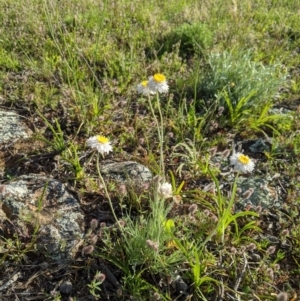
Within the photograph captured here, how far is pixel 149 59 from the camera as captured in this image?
3.72 metres

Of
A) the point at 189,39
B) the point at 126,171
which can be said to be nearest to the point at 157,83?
the point at 126,171

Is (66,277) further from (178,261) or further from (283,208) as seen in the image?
(283,208)

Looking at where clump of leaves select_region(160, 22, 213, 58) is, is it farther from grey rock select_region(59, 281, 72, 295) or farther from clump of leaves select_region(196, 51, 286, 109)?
grey rock select_region(59, 281, 72, 295)

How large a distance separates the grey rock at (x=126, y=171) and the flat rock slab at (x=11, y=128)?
27.7 inches

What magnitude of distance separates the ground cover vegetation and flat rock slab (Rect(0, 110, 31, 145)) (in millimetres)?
79

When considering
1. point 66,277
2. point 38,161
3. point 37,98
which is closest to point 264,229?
point 66,277

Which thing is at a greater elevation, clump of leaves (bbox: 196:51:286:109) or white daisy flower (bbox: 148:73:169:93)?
white daisy flower (bbox: 148:73:169:93)

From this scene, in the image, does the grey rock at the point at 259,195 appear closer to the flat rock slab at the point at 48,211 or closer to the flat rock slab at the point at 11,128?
the flat rock slab at the point at 48,211

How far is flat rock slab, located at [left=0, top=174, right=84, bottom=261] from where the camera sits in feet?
6.92

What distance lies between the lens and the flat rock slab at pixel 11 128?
2825 mm

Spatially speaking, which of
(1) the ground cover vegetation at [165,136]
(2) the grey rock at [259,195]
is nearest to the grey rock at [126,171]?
(1) the ground cover vegetation at [165,136]

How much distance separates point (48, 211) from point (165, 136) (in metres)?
1.08

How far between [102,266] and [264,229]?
104 centimetres

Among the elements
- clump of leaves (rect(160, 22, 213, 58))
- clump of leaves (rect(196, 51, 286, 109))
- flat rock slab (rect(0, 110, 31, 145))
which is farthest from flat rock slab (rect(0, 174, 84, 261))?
clump of leaves (rect(160, 22, 213, 58))
